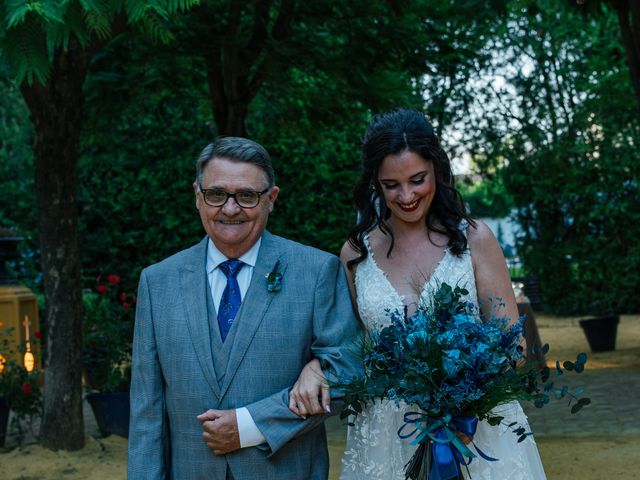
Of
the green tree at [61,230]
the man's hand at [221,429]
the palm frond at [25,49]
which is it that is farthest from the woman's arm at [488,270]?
the green tree at [61,230]

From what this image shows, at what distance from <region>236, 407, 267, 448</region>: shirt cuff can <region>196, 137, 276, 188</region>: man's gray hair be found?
0.74 meters

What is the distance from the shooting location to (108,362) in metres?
A: 9.09

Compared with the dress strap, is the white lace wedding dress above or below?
below

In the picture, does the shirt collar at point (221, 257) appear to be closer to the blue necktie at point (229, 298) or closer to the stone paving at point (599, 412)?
the blue necktie at point (229, 298)

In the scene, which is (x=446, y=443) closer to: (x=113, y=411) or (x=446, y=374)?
(x=446, y=374)

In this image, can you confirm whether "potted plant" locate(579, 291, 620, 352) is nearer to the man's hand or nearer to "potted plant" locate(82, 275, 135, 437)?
"potted plant" locate(82, 275, 135, 437)

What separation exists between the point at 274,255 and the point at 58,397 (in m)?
5.15

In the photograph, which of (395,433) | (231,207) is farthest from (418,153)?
(395,433)

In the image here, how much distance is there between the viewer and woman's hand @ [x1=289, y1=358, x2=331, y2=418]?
2981 millimetres

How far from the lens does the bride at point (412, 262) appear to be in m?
3.40

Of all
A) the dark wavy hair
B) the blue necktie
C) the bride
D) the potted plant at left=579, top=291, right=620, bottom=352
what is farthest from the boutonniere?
the potted plant at left=579, top=291, right=620, bottom=352

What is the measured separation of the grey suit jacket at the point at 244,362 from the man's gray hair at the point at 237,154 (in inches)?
10.9

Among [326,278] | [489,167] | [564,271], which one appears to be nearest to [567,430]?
[326,278]

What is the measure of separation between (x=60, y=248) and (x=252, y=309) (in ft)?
16.5
